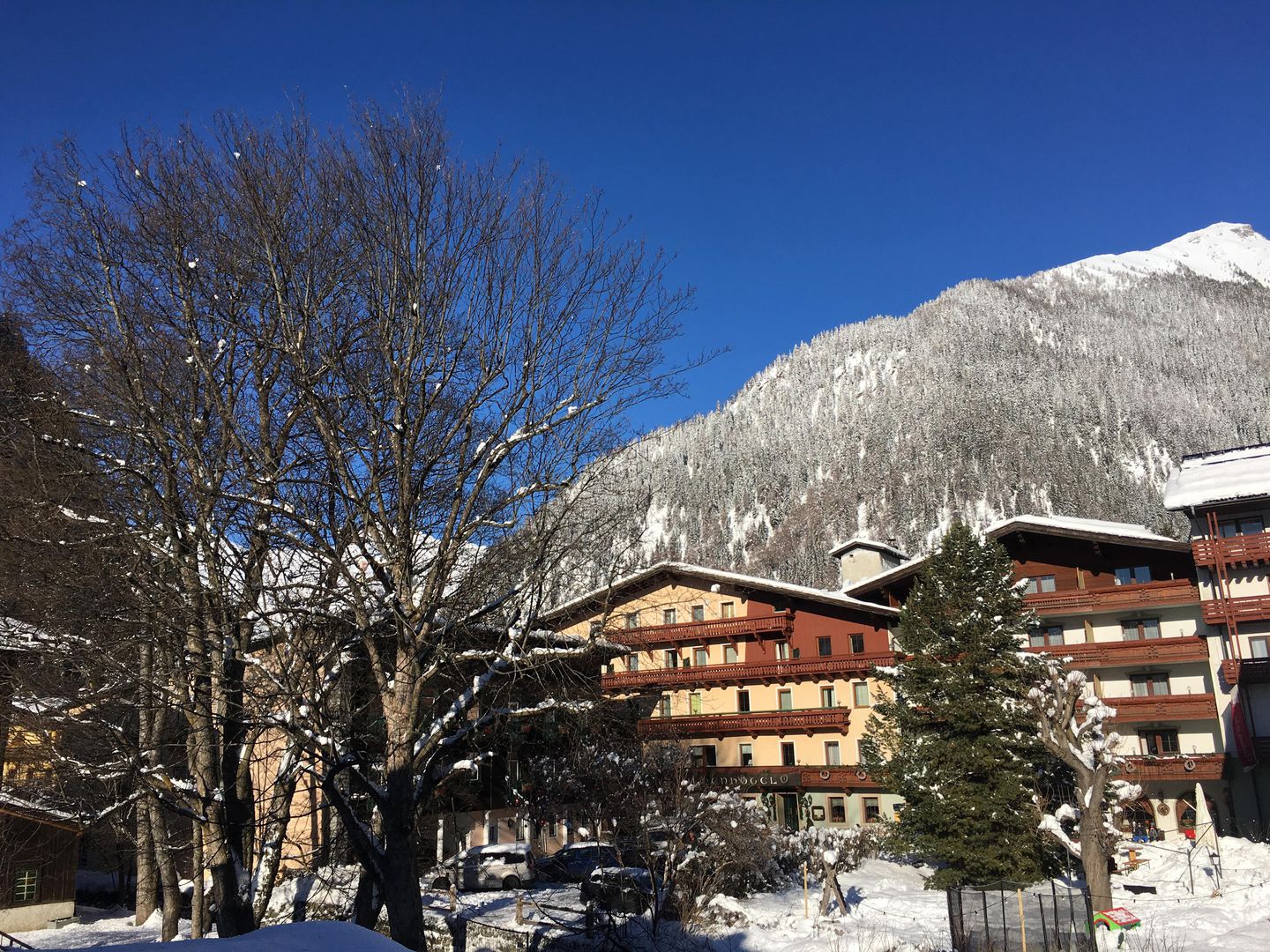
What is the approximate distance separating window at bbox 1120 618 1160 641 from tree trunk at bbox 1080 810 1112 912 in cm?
2378

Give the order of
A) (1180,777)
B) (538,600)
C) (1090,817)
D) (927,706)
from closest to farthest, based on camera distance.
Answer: (538,600) → (1090,817) → (927,706) → (1180,777)

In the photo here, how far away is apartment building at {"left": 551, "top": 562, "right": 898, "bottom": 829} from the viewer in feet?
132

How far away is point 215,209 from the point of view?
39.3 ft

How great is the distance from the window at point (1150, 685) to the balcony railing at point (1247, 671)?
8.50 feet

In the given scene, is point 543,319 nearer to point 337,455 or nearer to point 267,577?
point 337,455

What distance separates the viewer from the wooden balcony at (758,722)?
40.6 m

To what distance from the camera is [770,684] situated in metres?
43.4

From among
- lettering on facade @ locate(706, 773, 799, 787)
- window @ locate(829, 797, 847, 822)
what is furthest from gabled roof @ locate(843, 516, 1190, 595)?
window @ locate(829, 797, 847, 822)

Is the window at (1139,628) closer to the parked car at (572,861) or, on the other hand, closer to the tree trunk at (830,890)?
the tree trunk at (830,890)

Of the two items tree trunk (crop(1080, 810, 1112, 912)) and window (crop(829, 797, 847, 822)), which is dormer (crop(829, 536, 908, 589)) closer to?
window (crop(829, 797, 847, 822))

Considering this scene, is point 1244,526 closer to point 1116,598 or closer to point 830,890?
point 1116,598

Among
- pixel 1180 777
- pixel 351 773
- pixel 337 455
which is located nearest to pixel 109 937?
pixel 351 773

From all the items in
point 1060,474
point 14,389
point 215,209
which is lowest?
point 14,389

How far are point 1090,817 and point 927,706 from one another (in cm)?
1080
